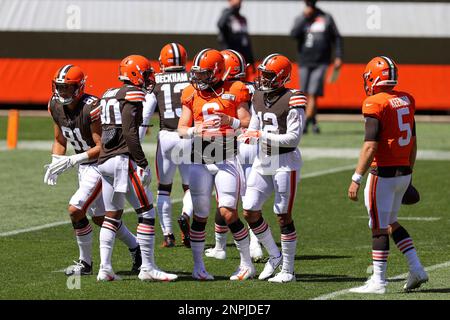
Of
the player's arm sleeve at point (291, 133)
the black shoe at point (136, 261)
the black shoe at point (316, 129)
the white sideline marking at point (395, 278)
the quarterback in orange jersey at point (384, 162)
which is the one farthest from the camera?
the black shoe at point (316, 129)

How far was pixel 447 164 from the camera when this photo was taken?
1991 centimetres

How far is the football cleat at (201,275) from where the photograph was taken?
10.6 meters

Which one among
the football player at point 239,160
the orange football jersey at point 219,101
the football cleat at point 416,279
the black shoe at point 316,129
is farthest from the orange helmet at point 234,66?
the black shoe at point 316,129

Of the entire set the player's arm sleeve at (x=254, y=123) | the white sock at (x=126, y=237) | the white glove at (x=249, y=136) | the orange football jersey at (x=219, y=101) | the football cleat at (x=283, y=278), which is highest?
the orange football jersey at (x=219, y=101)

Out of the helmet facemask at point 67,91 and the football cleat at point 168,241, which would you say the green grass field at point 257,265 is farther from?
the helmet facemask at point 67,91

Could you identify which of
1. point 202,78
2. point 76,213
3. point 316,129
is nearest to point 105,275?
point 76,213

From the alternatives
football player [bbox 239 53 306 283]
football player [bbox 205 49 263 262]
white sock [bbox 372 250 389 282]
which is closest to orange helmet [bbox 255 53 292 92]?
football player [bbox 239 53 306 283]

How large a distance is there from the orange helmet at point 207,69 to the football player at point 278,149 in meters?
0.38

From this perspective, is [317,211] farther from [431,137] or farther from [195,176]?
[431,137]

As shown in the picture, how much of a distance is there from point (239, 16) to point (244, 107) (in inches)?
562

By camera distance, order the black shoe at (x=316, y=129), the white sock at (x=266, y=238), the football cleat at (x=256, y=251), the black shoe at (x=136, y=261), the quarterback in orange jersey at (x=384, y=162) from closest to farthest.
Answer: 1. the quarterback in orange jersey at (x=384, y=162)
2. the white sock at (x=266, y=238)
3. the black shoe at (x=136, y=261)
4. the football cleat at (x=256, y=251)
5. the black shoe at (x=316, y=129)

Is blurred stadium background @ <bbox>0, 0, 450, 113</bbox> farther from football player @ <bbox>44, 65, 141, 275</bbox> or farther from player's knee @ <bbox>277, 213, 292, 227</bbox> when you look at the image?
player's knee @ <bbox>277, 213, 292, 227</bbox>

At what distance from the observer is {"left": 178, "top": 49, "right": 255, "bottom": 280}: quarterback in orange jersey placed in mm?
10602
